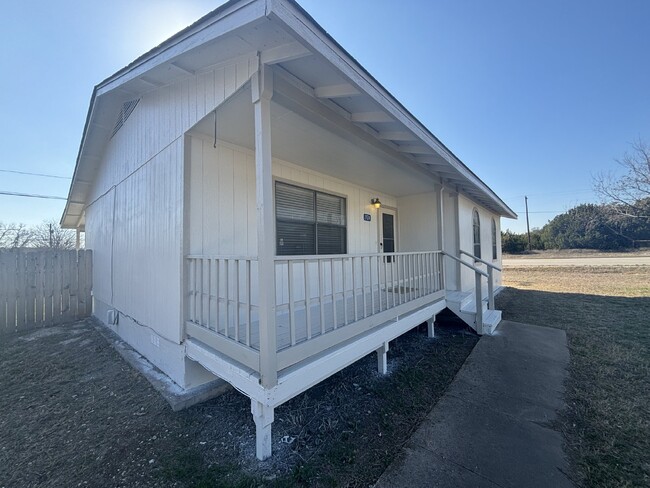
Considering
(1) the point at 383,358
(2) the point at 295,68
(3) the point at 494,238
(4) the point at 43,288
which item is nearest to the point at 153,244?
(2) the point at 295,68

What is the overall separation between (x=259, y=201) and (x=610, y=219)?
80.7ft

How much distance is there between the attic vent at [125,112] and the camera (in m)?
4.78

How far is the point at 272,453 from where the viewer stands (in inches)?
90.9

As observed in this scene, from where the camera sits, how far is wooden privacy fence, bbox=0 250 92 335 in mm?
6402

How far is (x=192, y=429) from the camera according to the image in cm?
263

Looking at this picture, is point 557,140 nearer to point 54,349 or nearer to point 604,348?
point 604,348

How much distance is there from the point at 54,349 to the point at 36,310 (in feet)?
9.32

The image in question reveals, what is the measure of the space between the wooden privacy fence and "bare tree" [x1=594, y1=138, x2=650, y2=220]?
2614 centimetres

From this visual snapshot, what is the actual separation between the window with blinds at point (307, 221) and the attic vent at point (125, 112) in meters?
3.08

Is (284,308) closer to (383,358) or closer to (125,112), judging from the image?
(383,358)

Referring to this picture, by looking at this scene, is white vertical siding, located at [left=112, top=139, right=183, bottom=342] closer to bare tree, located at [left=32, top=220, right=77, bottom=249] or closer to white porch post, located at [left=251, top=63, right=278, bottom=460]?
white porch post, located at [left=251, top=63, right=278, bottom=460]

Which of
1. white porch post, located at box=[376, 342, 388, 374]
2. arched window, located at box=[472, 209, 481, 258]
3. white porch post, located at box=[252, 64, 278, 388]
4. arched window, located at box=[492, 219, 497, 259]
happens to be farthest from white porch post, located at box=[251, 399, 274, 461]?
arched window, located at box=[492, 219, 497, 259]

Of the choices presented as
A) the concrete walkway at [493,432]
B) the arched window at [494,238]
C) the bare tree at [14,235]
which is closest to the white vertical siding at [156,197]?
the concrete walkway at [493,432]

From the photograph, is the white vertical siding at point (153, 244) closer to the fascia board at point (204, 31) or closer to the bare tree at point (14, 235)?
the fascia board at point (204, 31)
